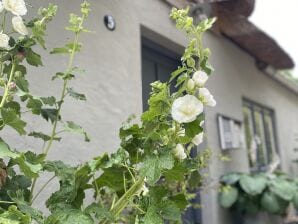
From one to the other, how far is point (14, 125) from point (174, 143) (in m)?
0.65

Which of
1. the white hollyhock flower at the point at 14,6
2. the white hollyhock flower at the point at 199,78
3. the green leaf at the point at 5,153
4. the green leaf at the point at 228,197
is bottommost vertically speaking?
the green leaf at the point at 228,197

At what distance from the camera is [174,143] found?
1524 millimetres

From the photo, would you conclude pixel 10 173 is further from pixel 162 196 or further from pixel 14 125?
pixel 162 196

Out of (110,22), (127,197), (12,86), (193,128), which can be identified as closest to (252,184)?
(110,22)

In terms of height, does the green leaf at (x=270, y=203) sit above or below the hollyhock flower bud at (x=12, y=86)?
below

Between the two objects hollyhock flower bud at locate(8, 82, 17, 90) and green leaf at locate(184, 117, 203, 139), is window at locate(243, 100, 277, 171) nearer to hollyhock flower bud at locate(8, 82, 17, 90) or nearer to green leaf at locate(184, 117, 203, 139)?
green leaf at locate(184, 117, 203, 139)

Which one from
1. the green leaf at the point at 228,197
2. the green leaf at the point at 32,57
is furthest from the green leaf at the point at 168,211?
the green leaf at the point at 228,197

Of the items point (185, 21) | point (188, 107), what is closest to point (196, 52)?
point (185, 21)

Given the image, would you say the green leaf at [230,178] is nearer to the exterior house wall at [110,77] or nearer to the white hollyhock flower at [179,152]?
the exterior house wall at [110,77]

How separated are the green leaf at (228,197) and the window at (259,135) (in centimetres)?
149

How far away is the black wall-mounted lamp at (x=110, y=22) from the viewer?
3084 millimetres

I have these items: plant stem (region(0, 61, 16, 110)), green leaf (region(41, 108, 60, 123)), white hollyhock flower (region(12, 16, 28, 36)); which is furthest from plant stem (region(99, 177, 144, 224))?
white hollyhock flower (region(12, 16, 28, 36))

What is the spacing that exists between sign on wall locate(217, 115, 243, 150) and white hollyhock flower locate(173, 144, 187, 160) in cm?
325

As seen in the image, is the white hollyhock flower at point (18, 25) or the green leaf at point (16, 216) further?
the white hollyhock flower at point (18, 25)
